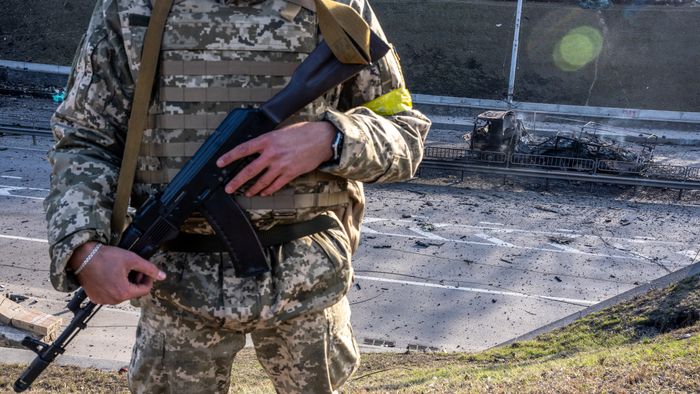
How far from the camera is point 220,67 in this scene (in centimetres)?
205

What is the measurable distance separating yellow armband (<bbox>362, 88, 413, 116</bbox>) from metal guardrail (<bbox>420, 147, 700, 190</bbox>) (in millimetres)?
12793

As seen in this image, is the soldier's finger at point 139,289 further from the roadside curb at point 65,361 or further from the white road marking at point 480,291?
the white road marking at point 480,291

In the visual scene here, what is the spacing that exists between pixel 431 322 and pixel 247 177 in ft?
20.5

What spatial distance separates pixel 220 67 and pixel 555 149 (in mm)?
14698

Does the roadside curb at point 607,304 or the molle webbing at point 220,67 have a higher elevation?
the molle webbing at point 220,67

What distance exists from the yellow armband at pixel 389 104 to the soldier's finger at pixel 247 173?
46 centimetres

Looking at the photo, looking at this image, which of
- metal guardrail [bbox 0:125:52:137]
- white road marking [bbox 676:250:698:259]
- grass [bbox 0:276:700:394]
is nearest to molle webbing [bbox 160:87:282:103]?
grass [bbox 0:276:700:394]

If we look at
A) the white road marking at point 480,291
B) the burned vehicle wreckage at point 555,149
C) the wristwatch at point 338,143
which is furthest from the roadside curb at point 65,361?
the burned vehicle wreckage at point 555,149

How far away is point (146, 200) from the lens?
213 centimetres

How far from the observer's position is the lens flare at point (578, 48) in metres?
29.5

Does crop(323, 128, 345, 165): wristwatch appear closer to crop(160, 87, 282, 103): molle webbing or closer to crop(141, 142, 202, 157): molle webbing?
crop(160, 87, 282, 103): molle webbing

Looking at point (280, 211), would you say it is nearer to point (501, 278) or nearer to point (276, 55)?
point (276, 55)

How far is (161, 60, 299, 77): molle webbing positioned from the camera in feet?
6.68

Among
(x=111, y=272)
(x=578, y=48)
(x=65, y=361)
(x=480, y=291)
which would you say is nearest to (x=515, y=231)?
(x=480, y=291)
